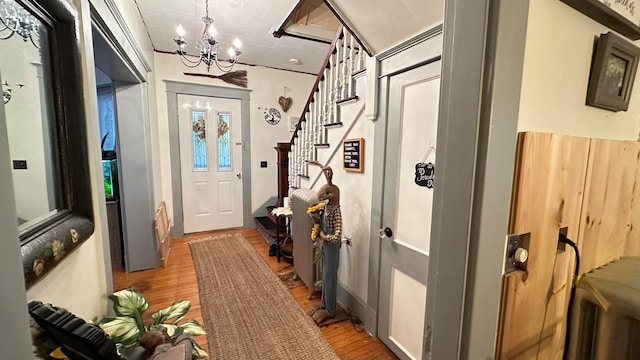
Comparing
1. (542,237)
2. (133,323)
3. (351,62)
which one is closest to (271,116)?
(351,62)

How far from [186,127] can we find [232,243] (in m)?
1.86

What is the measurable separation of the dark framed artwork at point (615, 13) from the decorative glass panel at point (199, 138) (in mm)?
4213

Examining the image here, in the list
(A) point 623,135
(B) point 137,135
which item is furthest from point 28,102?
(B) point 137,135

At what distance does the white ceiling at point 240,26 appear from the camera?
254cm

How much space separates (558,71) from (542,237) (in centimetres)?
48

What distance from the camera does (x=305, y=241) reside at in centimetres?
248

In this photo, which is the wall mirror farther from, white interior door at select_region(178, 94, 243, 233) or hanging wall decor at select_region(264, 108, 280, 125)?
hanging wall decor at select_region(264, 108, 280, 125)

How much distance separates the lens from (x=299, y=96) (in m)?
4.70

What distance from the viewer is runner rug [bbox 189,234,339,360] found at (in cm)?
185

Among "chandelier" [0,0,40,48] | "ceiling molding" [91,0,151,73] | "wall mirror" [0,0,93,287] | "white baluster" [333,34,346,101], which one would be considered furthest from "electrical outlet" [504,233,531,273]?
"ceiling molding" [91,0,151,73]

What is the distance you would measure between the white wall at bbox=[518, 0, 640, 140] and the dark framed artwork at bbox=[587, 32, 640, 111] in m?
0.02

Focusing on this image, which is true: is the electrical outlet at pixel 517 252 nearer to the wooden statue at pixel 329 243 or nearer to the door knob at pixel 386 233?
Result: the door knob at pixel 386 233

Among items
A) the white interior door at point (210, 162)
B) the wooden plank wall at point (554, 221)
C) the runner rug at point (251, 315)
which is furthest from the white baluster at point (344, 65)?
the white interior door at point (210, 162)

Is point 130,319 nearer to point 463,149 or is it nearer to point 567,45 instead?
point 463,149
